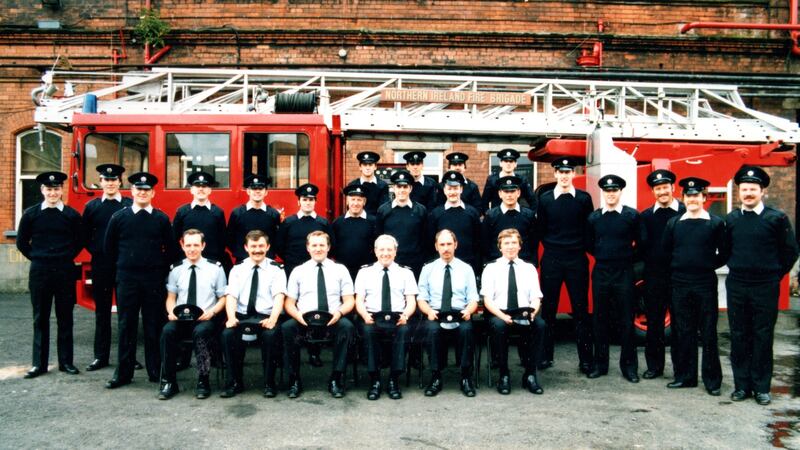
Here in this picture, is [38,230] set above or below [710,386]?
above

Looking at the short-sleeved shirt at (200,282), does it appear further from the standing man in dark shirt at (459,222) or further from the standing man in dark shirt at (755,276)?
the standing man in dark shirt at (755,276)

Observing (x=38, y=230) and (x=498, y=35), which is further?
(x=498, y=35)

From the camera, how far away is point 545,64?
42.9 ft

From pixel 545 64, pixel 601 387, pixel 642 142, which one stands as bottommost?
pixel 601 387

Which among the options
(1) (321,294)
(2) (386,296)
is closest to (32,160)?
(1) (321,294)

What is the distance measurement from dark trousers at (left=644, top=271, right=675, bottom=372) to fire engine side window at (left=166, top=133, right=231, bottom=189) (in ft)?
14.9

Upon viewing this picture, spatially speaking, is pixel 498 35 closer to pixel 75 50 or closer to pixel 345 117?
pixel 345 117

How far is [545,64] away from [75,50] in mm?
9268

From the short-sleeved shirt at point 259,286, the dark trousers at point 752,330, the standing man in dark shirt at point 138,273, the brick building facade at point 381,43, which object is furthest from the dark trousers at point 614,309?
the brick building facade at point 381,43

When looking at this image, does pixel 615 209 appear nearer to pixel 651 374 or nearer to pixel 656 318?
pixel 656 318

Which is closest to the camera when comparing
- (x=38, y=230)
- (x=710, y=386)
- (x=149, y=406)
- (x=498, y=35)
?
(x=149, y=406)

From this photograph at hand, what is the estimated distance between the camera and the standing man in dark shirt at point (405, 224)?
656 centimetres

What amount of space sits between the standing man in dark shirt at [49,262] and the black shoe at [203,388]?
1.63 metres

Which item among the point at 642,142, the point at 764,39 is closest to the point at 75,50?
the point at 642,142
